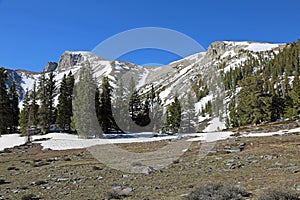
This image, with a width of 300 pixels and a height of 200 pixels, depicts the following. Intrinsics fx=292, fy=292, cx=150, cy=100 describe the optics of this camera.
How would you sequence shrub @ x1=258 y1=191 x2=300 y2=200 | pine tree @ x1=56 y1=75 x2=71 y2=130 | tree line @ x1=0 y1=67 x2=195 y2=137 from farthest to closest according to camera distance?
pine tree @ x1=56 y1=75 x2=71 y2=130, tree line @ x1=0 y1=67 x2=195 y2=137, shrub @ x1=258 y1=191 x2=300 y2=200

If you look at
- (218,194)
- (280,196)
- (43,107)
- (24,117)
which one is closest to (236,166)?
(218,194)

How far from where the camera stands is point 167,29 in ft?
71.9

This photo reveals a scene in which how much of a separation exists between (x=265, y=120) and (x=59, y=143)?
44329 millimetres

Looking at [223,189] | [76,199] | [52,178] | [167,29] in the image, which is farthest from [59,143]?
[223,189]

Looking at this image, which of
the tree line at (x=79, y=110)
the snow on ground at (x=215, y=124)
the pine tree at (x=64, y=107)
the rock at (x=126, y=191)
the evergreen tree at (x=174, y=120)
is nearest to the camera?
the rock at (x=126, y=191)

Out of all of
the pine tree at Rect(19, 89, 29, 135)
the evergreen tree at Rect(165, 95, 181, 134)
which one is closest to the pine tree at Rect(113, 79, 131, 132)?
the evergreen tree at Rect(165, 95, 181, 134)

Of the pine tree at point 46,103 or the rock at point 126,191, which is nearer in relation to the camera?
the rock at point 126,191

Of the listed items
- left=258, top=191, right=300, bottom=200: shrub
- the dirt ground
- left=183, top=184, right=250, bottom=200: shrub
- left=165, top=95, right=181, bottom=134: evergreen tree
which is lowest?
the dirt ground

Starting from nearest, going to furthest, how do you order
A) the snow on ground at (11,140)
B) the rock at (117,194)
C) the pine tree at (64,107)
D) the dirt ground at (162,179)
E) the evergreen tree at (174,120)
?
the rock at (117,194) < the dirt ground at (162,179) < the snow on ground at (11,140) < the pine tree at (64,107) < the evergreen tree at (174,120)

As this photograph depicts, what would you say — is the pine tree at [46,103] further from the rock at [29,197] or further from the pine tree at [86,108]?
the rock at [29,197]

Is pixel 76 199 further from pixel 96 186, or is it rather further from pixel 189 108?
pixel 189 108

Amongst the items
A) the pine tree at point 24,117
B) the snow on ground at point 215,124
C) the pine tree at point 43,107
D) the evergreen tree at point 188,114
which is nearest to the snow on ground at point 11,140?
the pine tree at point 24,117

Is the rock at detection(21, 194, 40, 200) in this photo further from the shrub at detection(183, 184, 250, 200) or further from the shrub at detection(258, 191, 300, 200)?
the shrub at detection(258, 191, 300, 200)

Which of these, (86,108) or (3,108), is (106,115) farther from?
(3,108)
